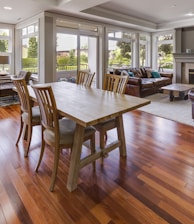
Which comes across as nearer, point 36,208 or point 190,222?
point 190,222

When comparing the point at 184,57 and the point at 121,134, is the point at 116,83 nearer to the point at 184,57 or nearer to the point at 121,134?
the point at 121,134

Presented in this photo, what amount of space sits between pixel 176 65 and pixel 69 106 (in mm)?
7679

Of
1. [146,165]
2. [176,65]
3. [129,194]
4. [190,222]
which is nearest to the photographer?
[190,222]

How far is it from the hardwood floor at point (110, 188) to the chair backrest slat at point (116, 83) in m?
0.86

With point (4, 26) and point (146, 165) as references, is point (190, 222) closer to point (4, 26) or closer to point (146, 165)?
point (146, 165)

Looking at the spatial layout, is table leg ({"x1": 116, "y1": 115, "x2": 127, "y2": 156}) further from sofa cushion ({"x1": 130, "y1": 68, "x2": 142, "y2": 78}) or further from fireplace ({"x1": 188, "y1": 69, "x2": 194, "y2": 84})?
fireplace ({"x1": 188, "y1": 69, "x2": 194, "y2": 84})

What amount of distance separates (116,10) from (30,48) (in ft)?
9.86

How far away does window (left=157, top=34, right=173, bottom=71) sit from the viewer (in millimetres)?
8969

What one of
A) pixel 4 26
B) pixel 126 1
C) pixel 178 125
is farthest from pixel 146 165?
pixel 4 26

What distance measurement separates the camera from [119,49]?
314 inches

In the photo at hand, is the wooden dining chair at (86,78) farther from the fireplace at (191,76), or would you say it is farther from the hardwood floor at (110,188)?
the fireplace at (191,76)

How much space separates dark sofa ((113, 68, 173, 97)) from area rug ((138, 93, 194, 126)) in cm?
46

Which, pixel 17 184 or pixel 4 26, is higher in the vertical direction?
pixel 4 26

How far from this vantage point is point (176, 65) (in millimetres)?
8539
